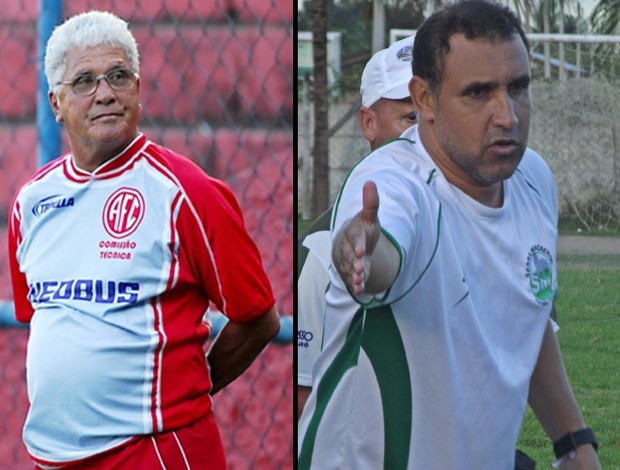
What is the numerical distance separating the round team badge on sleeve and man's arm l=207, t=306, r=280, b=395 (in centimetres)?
28

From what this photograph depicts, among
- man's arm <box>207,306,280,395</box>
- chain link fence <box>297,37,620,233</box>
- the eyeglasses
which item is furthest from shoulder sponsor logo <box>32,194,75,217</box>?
chain link fence <box>297,37,620,233</box>

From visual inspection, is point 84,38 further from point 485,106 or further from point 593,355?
point 593,355

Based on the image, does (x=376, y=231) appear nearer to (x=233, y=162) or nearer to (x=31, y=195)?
(x=31, y=195)

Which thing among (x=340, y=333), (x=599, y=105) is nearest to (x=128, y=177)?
(x=340, y=333)

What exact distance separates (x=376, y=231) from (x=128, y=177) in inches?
34.5

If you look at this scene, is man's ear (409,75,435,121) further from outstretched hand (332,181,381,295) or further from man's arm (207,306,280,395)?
man's arm (207,306,280,395)

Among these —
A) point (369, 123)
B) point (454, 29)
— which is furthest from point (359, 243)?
point (369, 123)

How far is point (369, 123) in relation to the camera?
7.55 feet

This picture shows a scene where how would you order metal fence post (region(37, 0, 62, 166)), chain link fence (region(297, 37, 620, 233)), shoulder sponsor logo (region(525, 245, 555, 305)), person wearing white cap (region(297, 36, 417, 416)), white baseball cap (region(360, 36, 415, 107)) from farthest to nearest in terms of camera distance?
chain link fence (region(297, 37, 620, 233)), metal fence post (region(37, 0, 62, 166)), white baseball cap (region(360, 36, 415, 107)), person wearing white cap (region(297, 36, 417, 416)), shoulder sponsor logo (region(525, 245, 555, 305))

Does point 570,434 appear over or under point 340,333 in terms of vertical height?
under

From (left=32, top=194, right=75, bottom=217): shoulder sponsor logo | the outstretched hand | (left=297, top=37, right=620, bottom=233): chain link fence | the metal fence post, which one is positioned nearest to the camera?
the outstretched hand

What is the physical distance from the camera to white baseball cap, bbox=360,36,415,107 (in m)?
2.23

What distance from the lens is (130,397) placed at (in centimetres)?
201

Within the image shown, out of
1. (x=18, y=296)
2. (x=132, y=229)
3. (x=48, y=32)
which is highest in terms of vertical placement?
(x=48, y=32)
